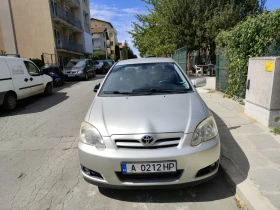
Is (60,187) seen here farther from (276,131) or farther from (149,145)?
(276,131)

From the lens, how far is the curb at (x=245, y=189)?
2.38 metres

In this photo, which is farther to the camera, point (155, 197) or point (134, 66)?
point (134, 66)

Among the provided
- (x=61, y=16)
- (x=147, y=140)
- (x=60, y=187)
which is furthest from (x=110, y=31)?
(x=147, y=140)

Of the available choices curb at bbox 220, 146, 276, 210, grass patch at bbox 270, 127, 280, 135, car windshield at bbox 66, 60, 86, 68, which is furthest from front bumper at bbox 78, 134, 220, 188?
car windshield at bbox 66, 60, 86, 68

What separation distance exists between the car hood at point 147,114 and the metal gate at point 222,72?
5.23 metres

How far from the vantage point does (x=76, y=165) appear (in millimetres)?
3676

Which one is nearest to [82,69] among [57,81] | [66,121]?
[57,81]

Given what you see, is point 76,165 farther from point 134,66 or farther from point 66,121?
point 66,121

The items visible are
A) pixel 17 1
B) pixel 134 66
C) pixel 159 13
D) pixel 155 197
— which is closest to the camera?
pixel 155 197

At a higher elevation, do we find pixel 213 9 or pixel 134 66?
pixel 213 9

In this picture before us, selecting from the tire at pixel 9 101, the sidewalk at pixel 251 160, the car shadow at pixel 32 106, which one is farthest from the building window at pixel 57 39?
the sidewalk at pixel 251 160

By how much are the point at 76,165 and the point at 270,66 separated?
4.00m

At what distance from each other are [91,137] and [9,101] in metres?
6.51

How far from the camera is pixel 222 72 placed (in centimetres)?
848
